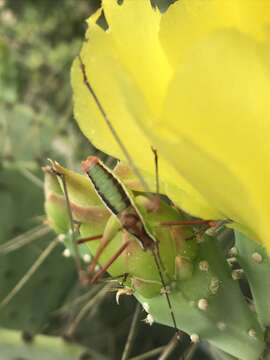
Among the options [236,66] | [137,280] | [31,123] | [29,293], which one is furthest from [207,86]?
[31,123]

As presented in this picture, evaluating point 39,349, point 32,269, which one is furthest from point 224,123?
point 32,269

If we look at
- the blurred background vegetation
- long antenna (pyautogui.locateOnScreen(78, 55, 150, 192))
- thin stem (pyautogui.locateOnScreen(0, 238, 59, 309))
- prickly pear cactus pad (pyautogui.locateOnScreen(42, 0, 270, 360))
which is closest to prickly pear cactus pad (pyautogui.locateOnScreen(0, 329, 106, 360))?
the blurred background vegetation

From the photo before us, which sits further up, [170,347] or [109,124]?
[109,124]

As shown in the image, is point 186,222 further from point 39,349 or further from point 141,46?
point 39,349

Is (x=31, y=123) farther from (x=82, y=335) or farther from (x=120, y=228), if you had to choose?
(x=120, y=228)

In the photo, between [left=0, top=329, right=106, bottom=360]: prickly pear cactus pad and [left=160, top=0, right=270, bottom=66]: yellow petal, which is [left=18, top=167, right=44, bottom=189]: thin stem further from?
[left=160, top=0, right=270, bottom=66]: yellow petal

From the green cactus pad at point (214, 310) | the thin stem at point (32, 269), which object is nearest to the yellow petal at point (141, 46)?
the green cactus pad at point (214, 310)
